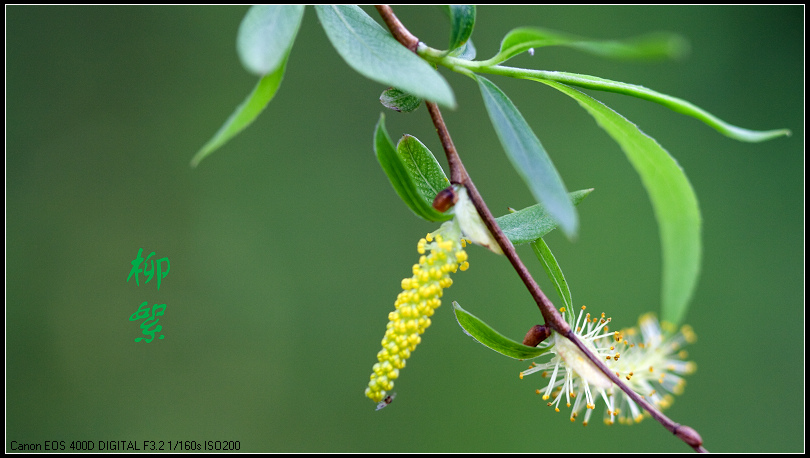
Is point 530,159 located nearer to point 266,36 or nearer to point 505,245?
point 505,245

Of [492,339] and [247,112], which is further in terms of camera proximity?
[492,339]

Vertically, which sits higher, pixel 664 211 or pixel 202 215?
pixel 664 211

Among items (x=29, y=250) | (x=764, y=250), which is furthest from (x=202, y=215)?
(x=764, y=250)

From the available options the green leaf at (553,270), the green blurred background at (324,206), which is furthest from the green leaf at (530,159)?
the green blurred background at (324,206)

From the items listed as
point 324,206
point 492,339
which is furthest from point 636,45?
point 324,206

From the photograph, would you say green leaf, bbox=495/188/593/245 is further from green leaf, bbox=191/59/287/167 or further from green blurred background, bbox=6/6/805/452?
green blurred background, bbox=6/6/805/452

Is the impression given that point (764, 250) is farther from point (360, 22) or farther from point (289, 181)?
point (360, 22)
